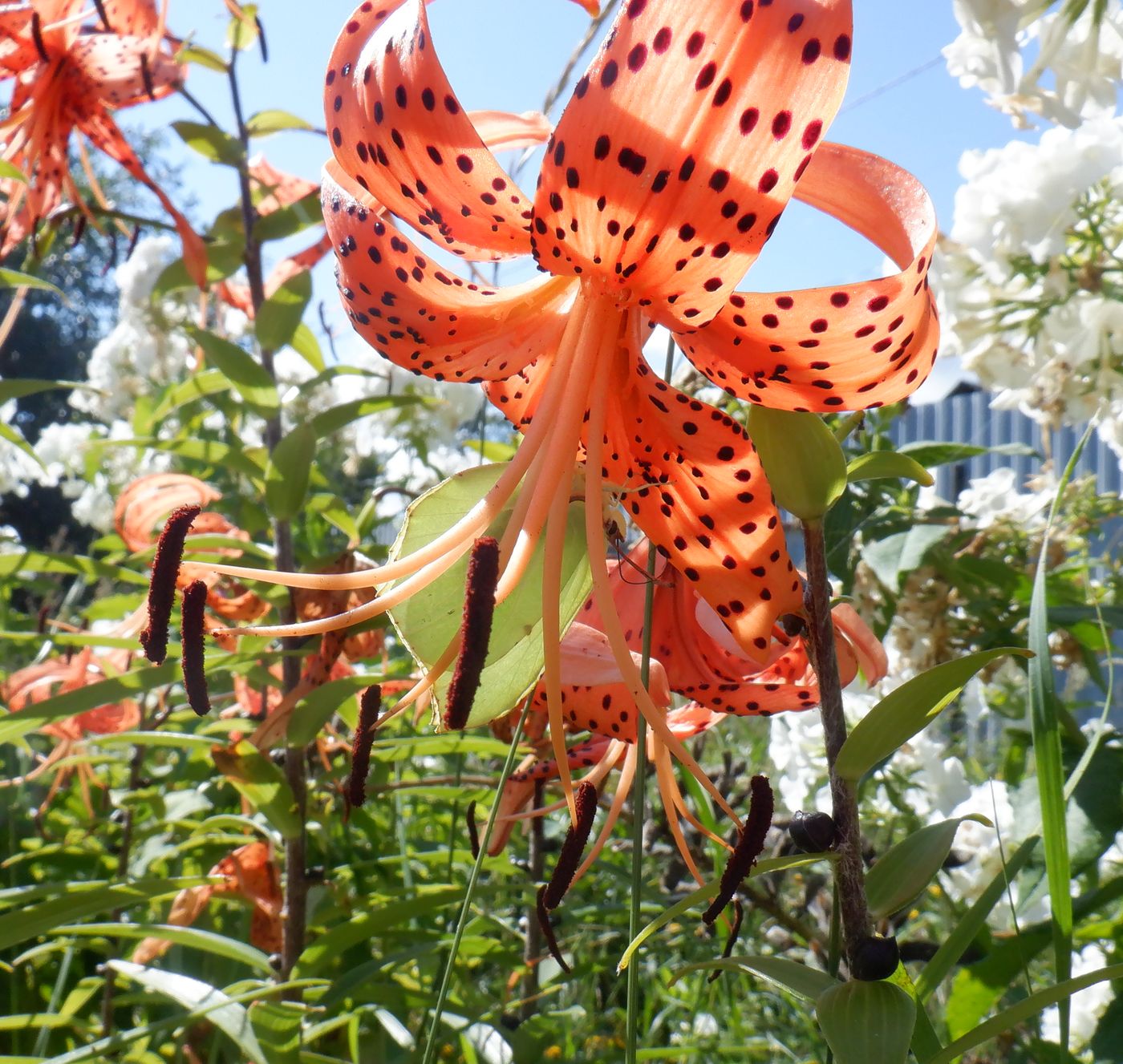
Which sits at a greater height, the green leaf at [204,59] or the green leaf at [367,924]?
the green leaf at [204,59]

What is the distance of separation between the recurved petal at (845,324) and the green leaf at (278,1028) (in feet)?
2.06

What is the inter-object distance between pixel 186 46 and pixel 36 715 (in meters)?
0.94

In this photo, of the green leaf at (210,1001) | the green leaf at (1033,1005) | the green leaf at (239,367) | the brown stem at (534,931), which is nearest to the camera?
the green leaf at (1033,1005)

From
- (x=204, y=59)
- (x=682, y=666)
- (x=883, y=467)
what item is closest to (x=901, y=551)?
(x=682, y=666)

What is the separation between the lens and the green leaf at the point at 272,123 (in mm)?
1404

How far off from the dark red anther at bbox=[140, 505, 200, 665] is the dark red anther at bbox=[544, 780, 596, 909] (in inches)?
9.8

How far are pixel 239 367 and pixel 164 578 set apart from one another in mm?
689

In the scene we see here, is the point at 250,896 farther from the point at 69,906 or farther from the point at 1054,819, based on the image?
the point at 1054,819

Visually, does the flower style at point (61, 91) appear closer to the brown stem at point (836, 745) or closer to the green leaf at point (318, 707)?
the green leaf at point (318, 707)

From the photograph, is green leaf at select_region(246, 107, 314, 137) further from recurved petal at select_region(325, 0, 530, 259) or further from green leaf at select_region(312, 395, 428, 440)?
recurved petal at select_region(325, 0, 530, 259)

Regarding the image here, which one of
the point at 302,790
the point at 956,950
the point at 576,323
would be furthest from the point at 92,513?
the point at 956,950

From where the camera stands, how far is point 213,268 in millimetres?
1361

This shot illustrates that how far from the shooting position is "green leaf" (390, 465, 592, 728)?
0.60 meters

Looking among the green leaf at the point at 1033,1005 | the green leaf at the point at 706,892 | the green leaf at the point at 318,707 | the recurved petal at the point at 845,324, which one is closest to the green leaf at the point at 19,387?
the green leaf at the point at 318,707
